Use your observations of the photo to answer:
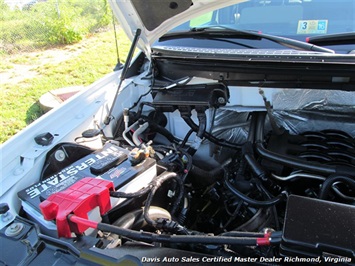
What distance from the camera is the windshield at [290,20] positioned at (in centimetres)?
160

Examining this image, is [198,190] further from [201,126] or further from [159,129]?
[159,129]

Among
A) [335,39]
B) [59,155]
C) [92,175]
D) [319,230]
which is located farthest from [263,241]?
[335,39]

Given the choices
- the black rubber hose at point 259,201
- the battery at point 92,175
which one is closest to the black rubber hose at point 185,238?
the battery at point 92,175

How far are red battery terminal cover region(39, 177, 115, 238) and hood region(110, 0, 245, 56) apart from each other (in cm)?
91

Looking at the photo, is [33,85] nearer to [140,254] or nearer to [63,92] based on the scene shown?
[63,92]

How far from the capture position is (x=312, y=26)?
1.64 metres

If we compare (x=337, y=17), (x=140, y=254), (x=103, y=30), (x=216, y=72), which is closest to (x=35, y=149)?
(x=140, y=254)

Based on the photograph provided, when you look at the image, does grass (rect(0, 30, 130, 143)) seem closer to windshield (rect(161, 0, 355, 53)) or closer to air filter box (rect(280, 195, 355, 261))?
windshield (rect(161, 0, 355, 53))

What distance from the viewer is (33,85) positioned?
5.36 meters

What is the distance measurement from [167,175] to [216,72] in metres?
0.61

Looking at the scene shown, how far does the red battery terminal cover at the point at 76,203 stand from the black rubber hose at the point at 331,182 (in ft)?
2.80

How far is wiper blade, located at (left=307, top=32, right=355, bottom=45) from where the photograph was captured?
59.2 inches

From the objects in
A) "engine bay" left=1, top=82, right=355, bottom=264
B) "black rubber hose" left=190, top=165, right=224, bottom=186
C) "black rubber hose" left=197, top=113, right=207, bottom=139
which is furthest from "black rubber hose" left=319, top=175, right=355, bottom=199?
"black rubber hose" left=197, top=113, right=207, bottom=139

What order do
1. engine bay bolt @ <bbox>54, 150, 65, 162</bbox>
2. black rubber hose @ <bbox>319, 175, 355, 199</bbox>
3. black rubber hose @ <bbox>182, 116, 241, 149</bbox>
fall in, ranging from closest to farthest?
black rubber hose @ <bbox>319, 175, 355, 199</bbox>, engine bay bolt @ <bbox>54, 150, 65, 162</bbox>, black rubber hose @ <bbox>182, 116, 241, 149</bbox>
